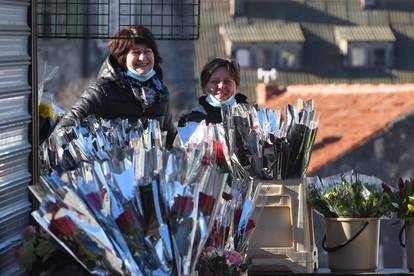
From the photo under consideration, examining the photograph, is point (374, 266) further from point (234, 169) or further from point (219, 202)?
point (219, 202)

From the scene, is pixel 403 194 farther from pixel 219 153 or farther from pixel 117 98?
pixel 117 98

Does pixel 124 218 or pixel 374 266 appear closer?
pixel 124 218

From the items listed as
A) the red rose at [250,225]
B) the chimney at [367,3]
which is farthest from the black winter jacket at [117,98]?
the chimney at [367,3]

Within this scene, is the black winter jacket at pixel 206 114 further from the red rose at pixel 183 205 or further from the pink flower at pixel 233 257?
the red rose at pixel 183 205

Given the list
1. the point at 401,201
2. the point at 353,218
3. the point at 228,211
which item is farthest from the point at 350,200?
the point at 228,211

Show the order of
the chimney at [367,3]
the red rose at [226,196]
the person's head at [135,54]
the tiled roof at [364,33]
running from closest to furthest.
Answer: the red rose at [226,196]
the person's head at [135,54]
the tiled roof at [364,33]
the chimney at [367,3]

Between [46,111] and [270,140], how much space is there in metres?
1.58

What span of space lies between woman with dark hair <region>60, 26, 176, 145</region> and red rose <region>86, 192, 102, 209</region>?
8.78 feet

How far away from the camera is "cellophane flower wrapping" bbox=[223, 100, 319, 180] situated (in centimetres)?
490

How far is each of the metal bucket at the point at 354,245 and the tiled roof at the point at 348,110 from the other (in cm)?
2537

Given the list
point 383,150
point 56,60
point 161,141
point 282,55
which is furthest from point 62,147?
point 282,55

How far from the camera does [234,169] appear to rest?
195 inches

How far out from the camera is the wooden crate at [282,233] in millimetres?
4902

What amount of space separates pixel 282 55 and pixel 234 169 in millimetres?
50563
